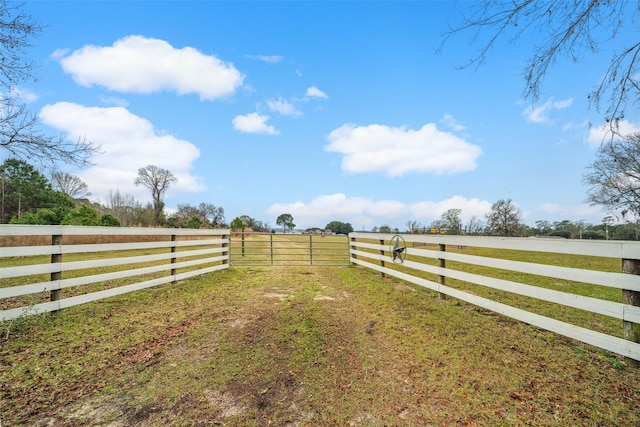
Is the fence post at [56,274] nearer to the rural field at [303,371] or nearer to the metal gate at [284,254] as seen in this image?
the rural field at [303,371]

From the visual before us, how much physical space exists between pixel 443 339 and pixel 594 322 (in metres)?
2.47

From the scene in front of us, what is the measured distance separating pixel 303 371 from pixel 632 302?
315 cm

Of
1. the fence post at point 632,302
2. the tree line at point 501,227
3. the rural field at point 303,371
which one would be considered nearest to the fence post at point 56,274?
the rural field at point 303,371

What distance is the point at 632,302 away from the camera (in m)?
2.56

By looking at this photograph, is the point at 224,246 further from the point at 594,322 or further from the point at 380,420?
the point at 594,322

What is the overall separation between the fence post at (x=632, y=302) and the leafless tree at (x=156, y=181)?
4286 centimetres

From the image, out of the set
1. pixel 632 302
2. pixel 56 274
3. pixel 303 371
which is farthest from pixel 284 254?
pixel 632 302

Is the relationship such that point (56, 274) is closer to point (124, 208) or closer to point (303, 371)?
point (303, 371)

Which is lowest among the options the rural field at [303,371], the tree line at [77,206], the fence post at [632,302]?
the rural field at [303,371]

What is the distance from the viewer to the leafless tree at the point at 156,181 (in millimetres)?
38156

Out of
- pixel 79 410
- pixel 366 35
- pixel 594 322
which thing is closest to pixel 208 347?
pixel 79 410

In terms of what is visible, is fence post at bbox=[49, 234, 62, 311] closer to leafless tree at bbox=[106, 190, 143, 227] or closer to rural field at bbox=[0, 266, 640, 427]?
rural field at bbox=[0, 266, 640, 427]

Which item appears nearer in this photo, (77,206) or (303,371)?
(303,371)

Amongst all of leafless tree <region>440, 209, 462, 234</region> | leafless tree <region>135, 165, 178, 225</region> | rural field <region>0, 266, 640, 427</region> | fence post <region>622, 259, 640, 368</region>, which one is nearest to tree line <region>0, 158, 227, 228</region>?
leafless tree <region>135, 165, 178, 225</region>
